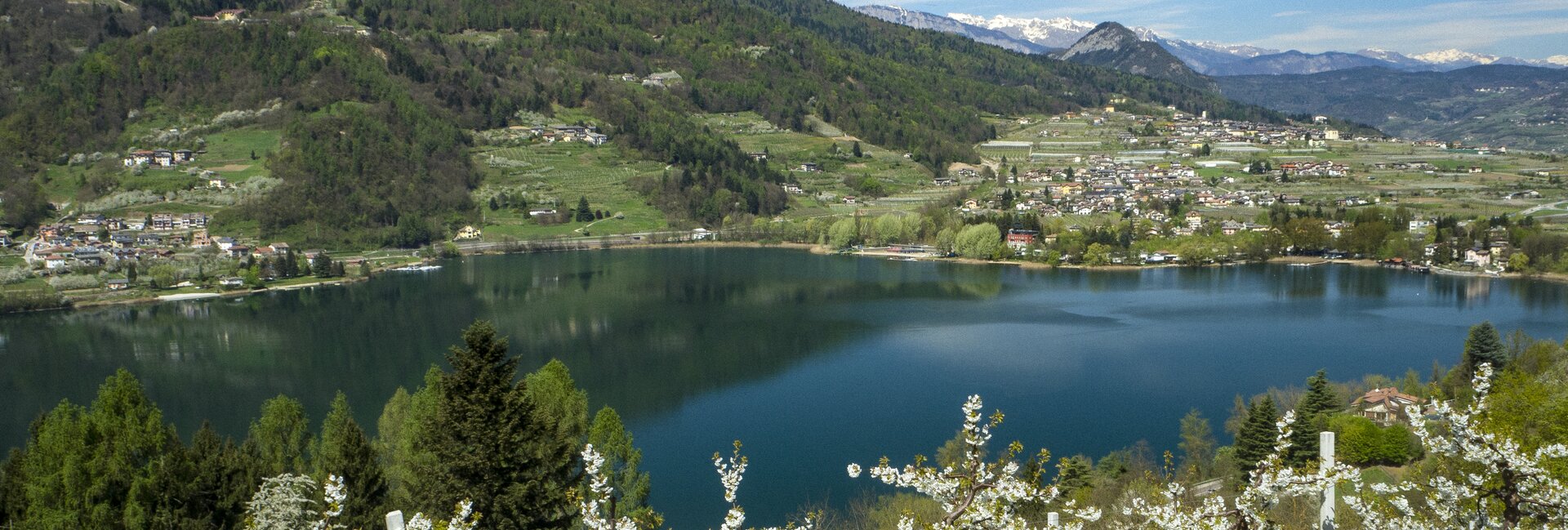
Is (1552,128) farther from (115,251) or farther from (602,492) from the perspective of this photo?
(602,492)

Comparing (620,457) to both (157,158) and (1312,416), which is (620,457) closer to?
(1312,416)

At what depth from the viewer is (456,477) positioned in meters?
7.17

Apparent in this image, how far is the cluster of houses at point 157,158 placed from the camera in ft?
151

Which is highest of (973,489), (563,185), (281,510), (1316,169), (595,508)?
(1316,169)

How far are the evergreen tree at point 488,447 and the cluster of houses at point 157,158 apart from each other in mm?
45701

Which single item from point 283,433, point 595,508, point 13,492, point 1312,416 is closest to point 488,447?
point 595,508

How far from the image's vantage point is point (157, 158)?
4653 cm

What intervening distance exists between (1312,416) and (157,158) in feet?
155

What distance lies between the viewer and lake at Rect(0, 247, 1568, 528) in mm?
16766

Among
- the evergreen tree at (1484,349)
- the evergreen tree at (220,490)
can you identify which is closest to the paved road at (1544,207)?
the evergreen tree at (1484,349)

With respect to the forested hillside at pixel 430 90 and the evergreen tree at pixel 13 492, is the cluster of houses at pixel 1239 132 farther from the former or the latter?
the evergreen tree at pixel 13 492

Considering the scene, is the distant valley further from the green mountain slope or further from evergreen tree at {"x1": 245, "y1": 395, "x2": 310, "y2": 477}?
evergreen tree at {"x1": 245, "y1": 395, "x2": 310, "y2": 477}

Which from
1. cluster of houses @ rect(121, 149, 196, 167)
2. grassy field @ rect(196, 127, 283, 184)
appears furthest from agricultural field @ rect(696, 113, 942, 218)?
cluster of houses @ rect(121, 149, 196, 167)

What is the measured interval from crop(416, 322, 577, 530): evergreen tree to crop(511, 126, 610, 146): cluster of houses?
52154 millimetres
